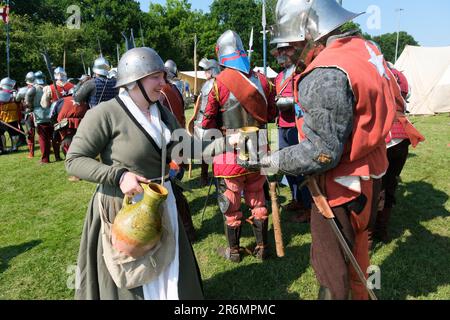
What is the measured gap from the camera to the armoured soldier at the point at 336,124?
1.70 metres

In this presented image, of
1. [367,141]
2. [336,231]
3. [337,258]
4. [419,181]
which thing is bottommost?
[419,181]

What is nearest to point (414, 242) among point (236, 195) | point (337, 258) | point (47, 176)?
point (236, 195)

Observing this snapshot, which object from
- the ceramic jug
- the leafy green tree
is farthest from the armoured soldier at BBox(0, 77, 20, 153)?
the leafy green tree

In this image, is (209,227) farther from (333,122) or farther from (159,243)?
(333,122)

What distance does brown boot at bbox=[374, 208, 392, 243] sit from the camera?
12.4 ft

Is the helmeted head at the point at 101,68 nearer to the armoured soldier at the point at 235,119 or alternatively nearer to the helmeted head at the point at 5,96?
the armoured soldier at the point at 235,119

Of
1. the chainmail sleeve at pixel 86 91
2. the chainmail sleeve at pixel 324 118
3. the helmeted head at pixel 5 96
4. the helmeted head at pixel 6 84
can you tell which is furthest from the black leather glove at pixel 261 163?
the helmeted head at pixel 6 84

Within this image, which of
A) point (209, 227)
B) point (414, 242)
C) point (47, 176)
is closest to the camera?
point (414, 242)

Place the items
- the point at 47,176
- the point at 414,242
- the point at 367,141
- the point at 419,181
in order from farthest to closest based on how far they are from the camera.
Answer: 1. the point at 47,176
2. the point at 419,181
3. the point at 414,242
4. the point at 367,141

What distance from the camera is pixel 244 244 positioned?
4.01 meters

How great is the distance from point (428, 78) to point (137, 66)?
52.9 feet

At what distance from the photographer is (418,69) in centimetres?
1529

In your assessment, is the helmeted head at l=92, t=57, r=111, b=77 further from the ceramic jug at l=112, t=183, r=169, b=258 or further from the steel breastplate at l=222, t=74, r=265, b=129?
the ceramic jug at l=112, t=183, r=169, b=258
